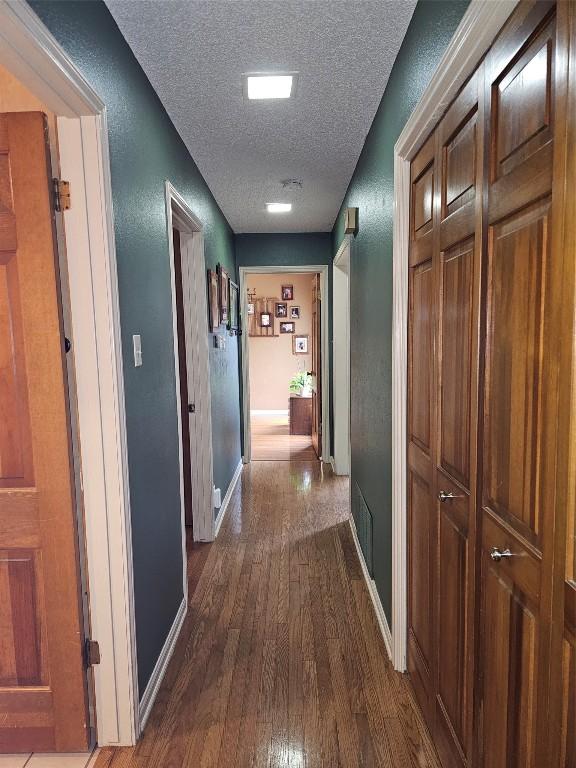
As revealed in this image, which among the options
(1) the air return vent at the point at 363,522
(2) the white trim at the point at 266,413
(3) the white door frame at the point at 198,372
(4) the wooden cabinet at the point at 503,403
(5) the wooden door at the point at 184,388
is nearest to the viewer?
(4) the wooden cabinet at the point at 503,403

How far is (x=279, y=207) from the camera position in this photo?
4.23 meters

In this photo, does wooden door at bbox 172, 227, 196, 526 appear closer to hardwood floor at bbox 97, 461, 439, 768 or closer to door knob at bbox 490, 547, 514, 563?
hardwood floor at bbox 97, 461, 439, 768

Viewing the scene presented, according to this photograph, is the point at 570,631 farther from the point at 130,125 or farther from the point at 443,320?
the point at 130,125

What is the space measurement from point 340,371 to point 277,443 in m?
1.85

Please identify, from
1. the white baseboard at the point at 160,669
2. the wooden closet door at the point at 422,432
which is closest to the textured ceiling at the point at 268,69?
the wooden closet door at the point at 422,432

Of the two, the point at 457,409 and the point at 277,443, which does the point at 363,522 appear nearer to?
the point at 457,409

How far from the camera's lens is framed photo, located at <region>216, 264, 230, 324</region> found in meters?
4.03

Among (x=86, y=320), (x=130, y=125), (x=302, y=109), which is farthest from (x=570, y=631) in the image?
(x=302, y=109)

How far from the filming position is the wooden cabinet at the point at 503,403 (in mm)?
860

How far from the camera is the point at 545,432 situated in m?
0.92

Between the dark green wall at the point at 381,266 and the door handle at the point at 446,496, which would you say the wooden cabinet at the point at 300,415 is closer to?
the dark green wall at the point at 381,266

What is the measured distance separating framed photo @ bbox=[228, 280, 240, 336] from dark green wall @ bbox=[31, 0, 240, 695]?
207cm

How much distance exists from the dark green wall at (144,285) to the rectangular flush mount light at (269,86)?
0.42 meters

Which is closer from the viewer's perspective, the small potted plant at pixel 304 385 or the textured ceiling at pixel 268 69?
the textured ceiling at pixel 268 69
